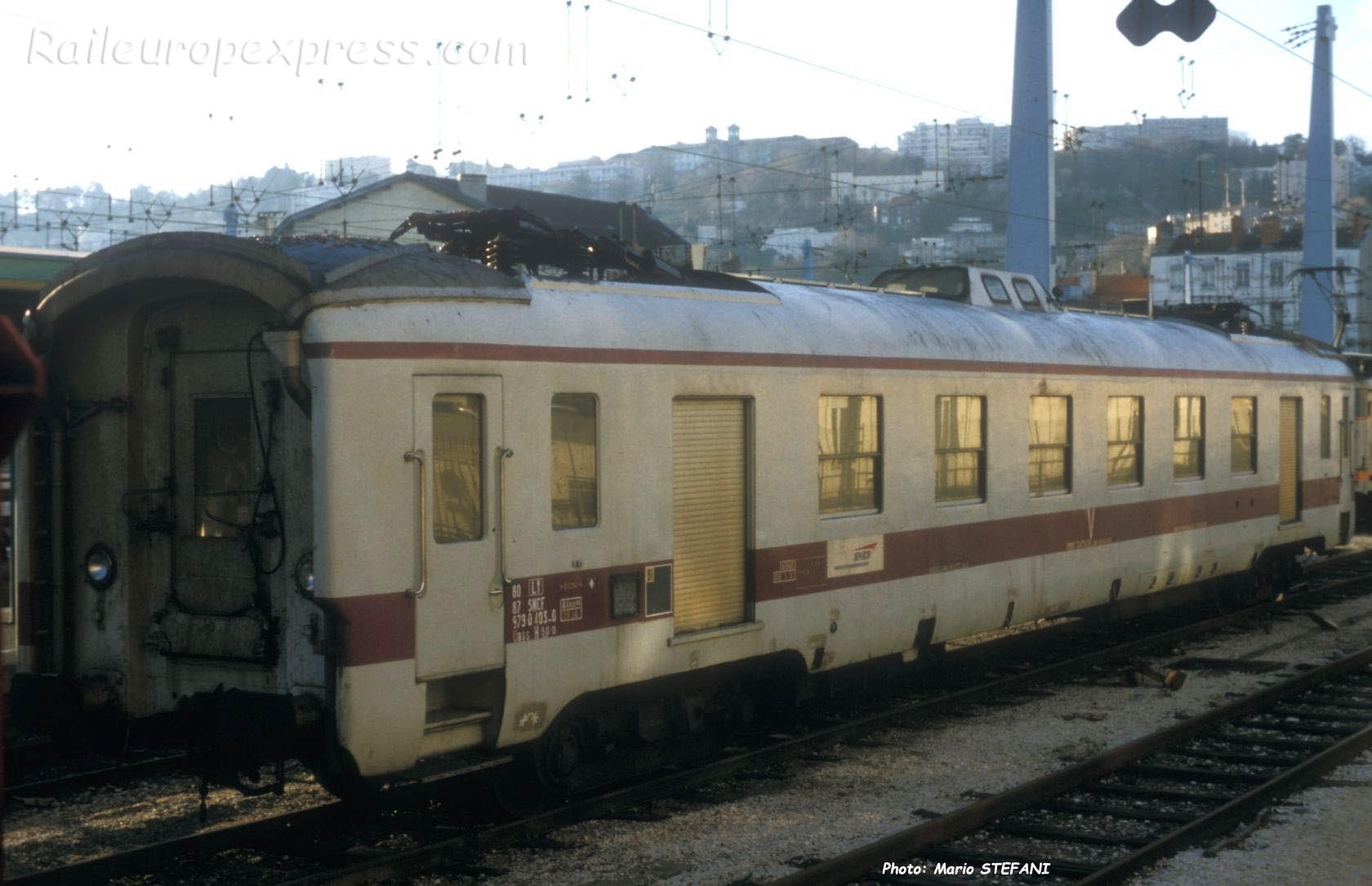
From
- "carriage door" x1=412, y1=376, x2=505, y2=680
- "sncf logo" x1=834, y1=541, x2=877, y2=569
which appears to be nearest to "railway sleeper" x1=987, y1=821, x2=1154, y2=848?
"sncf logo" x1=834, y1=541, x2=877, y2=569

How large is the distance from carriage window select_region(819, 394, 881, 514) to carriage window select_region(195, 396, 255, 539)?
159 inches

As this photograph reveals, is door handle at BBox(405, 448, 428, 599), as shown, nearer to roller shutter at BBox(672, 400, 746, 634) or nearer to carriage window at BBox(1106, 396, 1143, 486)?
roller shutter at BBox(672, 400, 746, 634)

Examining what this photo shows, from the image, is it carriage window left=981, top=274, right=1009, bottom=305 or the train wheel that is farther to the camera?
carriage window left=981, top=274, right=1009, bottom=305

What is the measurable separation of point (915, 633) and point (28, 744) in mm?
6462

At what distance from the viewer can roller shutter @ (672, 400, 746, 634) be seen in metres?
8.81

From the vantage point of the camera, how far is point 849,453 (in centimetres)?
1034

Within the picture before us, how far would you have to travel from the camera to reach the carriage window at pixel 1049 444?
1267 cm

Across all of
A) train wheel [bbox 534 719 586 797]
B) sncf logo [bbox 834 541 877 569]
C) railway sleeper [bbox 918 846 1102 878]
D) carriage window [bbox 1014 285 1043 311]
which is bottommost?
railway sleeper [bbox 918 846 1102 878]

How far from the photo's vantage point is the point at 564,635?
Result: 780cm

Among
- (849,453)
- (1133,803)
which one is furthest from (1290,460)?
(1133,803)

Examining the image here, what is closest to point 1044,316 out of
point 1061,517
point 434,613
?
point 1061,517

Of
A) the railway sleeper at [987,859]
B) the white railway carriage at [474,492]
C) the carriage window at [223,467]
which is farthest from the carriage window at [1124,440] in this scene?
the carriage window at [223,467]

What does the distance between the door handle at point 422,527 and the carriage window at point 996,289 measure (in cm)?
750

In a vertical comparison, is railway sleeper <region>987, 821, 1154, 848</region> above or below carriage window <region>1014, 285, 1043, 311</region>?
below
